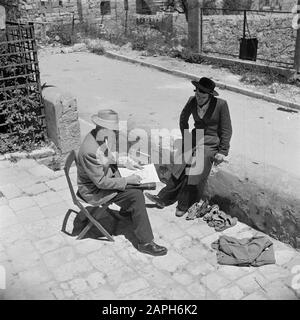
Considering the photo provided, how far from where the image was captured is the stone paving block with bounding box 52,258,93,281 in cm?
439

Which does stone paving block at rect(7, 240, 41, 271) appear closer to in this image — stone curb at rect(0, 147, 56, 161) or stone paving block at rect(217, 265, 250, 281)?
stone paving block at rect(217, 265, 250, 281)

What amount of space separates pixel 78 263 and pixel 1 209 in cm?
160

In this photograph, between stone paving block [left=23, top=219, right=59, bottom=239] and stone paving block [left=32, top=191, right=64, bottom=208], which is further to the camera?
stone paving block [left=32, top=191, right=64, bottom=208]

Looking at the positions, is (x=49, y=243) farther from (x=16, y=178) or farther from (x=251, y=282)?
(x=251, y=282)

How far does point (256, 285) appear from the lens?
4.18 meters

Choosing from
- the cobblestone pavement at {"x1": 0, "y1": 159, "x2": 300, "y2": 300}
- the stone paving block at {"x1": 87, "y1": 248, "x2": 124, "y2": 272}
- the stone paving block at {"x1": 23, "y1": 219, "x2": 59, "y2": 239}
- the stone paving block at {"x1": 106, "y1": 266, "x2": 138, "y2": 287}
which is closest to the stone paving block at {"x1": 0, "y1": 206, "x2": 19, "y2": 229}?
the cobblestone pavement at {"x1": 0, "y1": 159, "x2": 300, "y2": 300}

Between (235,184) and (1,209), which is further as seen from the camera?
(1,209)

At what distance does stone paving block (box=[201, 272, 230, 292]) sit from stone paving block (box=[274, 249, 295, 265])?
64 cm

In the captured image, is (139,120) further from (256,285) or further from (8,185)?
(256,285)

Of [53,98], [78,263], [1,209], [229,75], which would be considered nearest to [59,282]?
[78,263]

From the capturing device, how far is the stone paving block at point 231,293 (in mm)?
4041

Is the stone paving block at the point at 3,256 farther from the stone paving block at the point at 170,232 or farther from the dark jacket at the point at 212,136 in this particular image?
the dark jacket at the point at 212,136

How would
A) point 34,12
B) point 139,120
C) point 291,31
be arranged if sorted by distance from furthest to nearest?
point 34,12
point 291,31
point 139,120

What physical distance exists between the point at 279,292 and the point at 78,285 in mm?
1838
